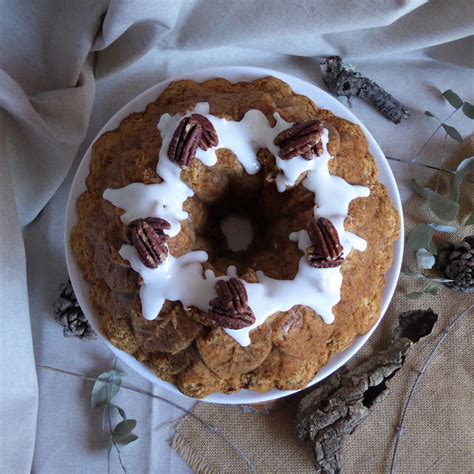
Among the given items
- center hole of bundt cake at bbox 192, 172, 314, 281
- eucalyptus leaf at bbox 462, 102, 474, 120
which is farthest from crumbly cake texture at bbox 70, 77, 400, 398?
eucalyptus leaf at bbox 462, 102, 474, 120

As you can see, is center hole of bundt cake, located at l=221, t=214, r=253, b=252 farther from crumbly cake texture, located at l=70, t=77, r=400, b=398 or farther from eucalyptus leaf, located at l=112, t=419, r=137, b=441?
eucalyptus leaf, located at l=112, t=419, r=137, b=441

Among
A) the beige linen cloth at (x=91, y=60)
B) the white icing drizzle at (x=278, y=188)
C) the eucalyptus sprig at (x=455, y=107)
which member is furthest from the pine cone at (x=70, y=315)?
the eucalyptus sprig at (x=455, y=107)

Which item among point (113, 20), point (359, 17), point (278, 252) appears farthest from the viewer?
point (359, 17)

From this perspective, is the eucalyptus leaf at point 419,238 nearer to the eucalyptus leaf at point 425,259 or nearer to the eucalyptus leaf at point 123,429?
the eucalyptus leaf at point 425,259

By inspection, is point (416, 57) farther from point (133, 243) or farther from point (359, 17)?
point (133, 243)

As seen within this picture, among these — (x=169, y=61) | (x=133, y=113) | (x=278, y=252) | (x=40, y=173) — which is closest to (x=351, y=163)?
(x=278, y=252)

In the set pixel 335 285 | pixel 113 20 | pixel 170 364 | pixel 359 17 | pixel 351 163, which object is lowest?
pixel 170 364
